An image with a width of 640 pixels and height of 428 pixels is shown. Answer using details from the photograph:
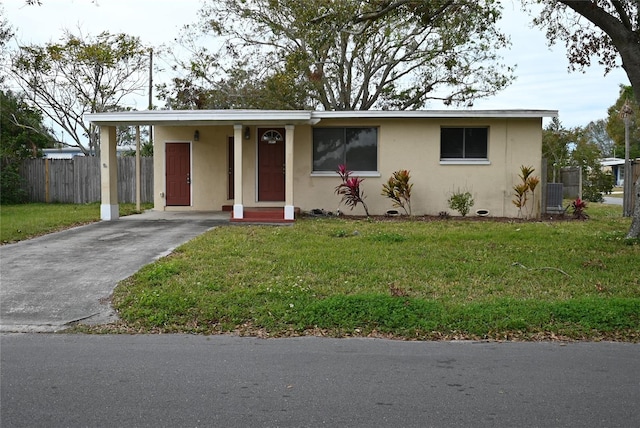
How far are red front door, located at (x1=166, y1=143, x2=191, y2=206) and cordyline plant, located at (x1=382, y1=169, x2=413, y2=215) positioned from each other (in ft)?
20.3

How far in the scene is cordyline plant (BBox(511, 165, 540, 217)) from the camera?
1536cm

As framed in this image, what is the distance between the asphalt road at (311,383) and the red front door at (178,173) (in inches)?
473

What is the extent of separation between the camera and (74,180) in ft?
72.4

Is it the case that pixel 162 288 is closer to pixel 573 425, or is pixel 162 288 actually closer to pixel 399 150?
pixel 573 425

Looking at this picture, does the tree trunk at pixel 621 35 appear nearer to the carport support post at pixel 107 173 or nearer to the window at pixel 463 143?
the window at pixel 463 143

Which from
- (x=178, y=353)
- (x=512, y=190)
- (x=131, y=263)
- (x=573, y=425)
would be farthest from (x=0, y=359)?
(x=512, y=190)

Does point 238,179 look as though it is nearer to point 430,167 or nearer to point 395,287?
point 430,167

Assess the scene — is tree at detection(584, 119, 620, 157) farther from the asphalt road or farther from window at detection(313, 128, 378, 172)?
the asphalt road

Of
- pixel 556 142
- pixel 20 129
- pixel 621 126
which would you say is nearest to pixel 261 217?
pixel 20 129

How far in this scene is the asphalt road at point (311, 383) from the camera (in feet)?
12.8

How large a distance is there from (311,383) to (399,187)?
1122 centimetres

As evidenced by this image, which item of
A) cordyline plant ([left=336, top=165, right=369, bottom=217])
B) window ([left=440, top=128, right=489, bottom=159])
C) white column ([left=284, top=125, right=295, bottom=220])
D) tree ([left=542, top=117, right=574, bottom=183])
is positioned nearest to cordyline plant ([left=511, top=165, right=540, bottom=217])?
window ([left=440, top=128, right=489, bottom=159])

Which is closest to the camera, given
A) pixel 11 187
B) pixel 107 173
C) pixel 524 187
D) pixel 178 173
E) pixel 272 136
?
pixel 107 173

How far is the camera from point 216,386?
14.7ft
